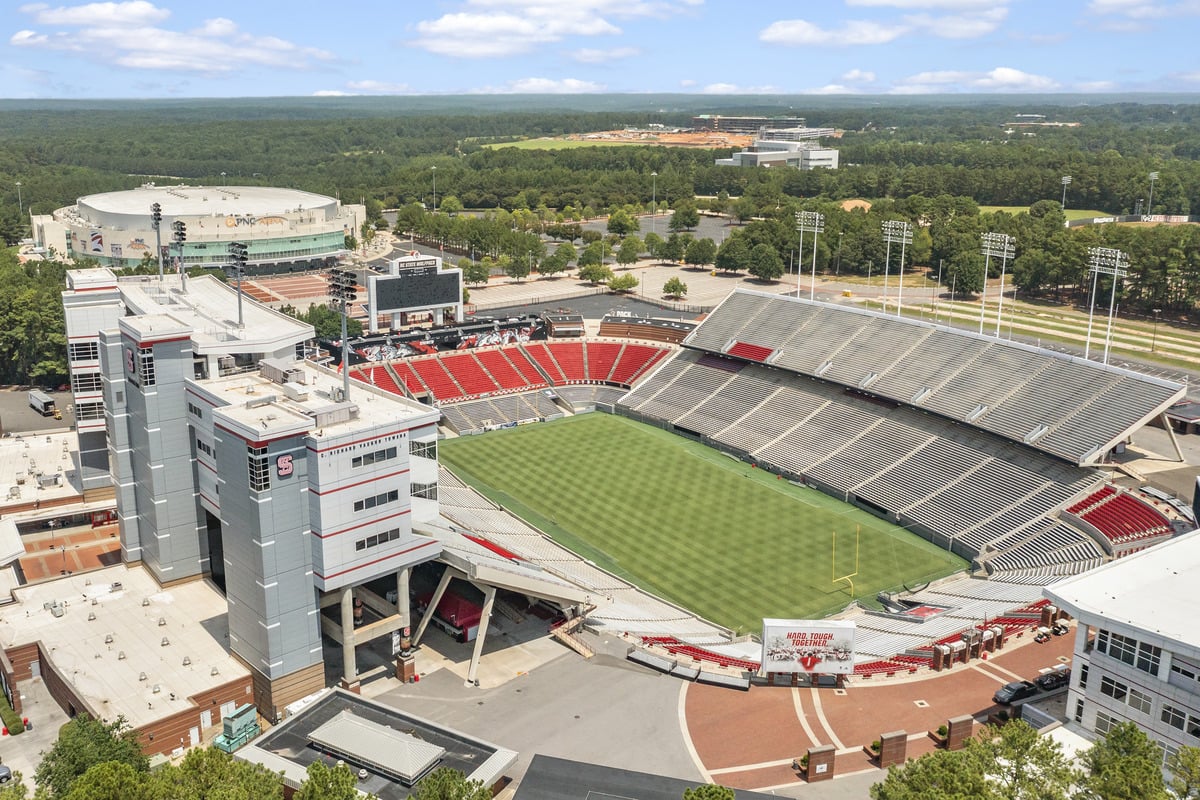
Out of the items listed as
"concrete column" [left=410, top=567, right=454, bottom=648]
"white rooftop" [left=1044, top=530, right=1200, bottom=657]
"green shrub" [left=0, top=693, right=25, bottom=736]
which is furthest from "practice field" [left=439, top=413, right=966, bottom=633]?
"green shrub" [left=0, top=693, right=25, bottom=736]

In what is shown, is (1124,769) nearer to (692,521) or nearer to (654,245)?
(692,521)

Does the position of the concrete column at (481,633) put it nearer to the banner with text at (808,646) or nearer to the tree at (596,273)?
the banner with text at (808,646)

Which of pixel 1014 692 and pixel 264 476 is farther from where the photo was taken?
pixel 1014 692

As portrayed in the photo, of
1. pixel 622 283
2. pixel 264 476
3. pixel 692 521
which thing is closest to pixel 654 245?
pixel 622 283

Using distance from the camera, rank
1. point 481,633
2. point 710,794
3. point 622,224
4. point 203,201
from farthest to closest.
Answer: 1. point 622,224
2. point 203,201
3. point 481,633
4. point 710,794

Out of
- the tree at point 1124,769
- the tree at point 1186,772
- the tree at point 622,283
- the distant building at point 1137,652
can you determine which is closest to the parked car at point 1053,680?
the distant building at point 1137,652

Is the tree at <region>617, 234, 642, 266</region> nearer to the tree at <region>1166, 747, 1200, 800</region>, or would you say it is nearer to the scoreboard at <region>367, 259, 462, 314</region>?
the scoreboard at <region>367, 259, 462, 314</region>
